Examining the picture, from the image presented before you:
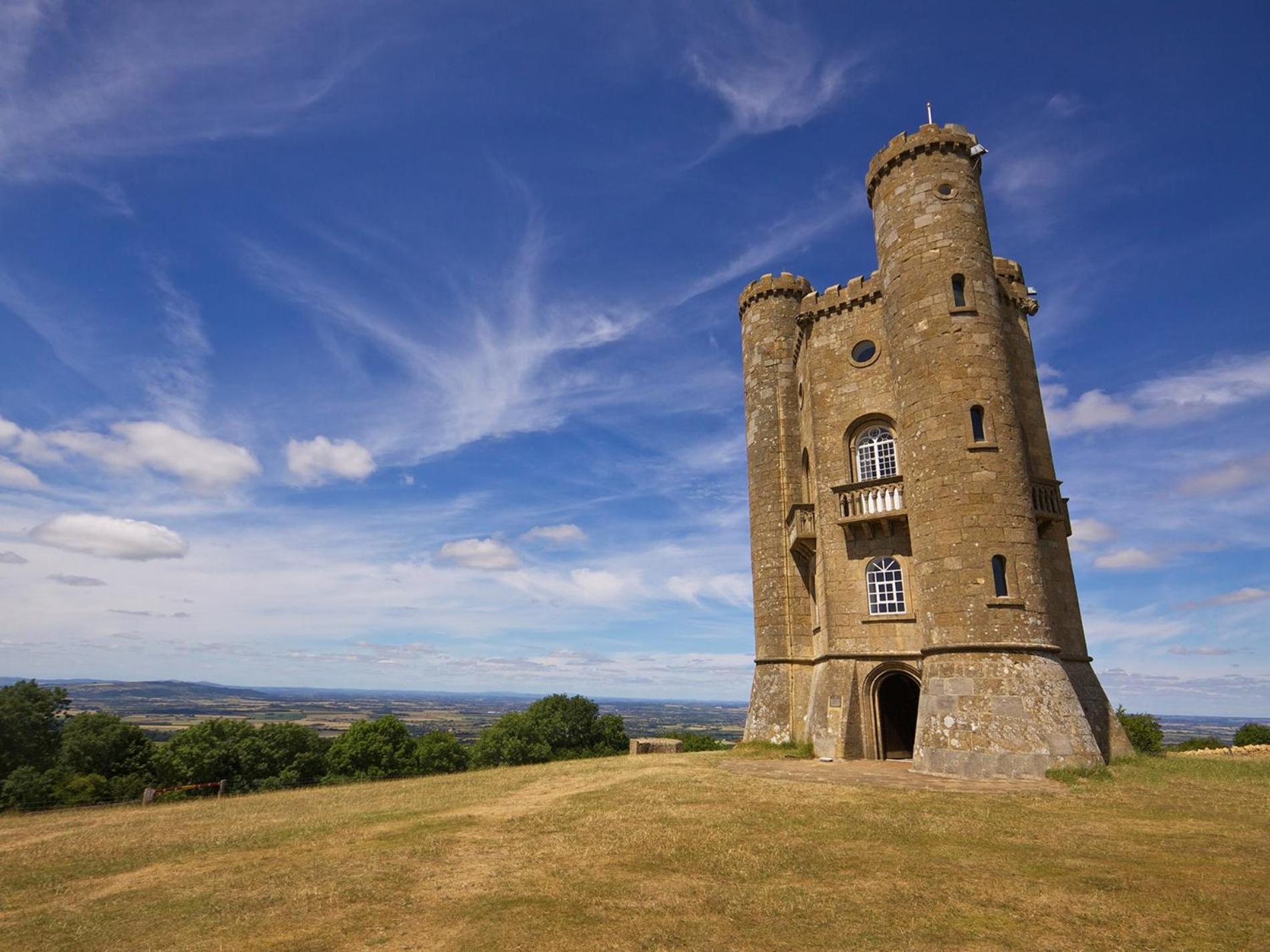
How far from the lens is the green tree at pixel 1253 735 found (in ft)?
112

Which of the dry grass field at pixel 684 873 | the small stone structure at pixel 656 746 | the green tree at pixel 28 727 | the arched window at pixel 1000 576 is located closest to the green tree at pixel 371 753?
the green tree at pixel 28 727

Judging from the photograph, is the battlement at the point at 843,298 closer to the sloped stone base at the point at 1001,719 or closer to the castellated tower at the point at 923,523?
the castellated tower at the point at 923,523

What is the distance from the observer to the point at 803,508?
28.0 m

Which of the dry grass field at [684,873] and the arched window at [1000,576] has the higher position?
the arched window at [1000,576]

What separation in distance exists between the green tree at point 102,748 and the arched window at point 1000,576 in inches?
2110

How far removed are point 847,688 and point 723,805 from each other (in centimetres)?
1088

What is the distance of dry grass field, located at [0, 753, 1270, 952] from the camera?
7605mm

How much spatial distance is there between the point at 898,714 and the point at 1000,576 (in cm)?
981

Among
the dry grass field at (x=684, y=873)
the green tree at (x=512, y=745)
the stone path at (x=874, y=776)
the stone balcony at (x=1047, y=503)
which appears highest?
the stone balcony at (x=1047, y=503)

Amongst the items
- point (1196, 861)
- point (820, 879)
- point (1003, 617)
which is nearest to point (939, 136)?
point (1003, 617)

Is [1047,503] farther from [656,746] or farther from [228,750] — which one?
[228,750]

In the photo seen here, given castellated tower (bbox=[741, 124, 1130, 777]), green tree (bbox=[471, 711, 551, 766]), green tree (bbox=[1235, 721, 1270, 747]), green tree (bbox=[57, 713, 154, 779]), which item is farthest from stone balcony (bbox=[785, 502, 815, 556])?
green tree (bbox=[57, 713, 154, 779])

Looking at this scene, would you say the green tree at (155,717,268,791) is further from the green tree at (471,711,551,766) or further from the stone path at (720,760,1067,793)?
the stone path at (720,760,1067,793)

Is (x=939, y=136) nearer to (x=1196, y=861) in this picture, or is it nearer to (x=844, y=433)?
(x=844, y=433)
